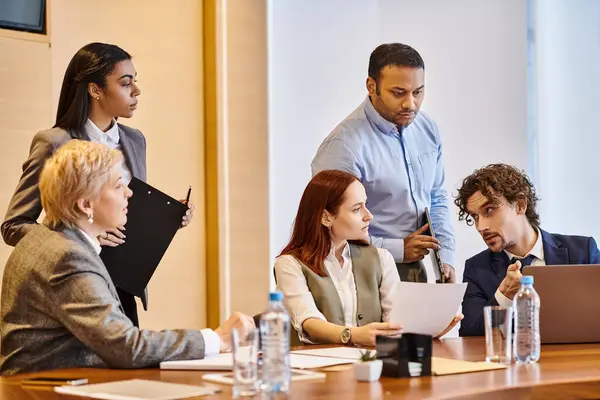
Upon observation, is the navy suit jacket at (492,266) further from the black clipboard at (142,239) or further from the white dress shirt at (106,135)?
the white dress shirt at (106,135)

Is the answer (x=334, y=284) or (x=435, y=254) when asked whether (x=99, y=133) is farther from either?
(x=435, y=254)

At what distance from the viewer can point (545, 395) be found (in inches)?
84.6

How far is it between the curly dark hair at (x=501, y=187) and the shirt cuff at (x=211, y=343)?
137cm

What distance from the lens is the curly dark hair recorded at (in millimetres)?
3480

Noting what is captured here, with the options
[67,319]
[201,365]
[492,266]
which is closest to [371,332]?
[201,365]

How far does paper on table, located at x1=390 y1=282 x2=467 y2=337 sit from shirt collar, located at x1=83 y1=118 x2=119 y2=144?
1234 mm

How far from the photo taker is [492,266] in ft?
11.2

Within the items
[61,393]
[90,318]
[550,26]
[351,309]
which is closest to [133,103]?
[351,309]

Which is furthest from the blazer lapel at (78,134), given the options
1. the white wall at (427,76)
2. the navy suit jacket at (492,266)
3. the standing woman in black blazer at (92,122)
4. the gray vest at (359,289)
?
the white wall at (427,76)

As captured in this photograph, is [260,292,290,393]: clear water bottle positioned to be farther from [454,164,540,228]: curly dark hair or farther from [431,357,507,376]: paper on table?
[454,164,540,228]: curly dark hair

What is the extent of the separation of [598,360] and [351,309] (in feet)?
3.07

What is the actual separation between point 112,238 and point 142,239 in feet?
0.38

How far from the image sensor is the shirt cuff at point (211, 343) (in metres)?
2.44

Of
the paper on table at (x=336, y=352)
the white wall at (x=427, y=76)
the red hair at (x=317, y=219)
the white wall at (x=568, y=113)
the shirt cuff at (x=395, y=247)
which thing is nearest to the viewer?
the paper on table at (x=336, y=352)
